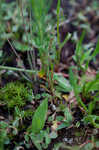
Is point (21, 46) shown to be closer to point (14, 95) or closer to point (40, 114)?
point (14, 95)

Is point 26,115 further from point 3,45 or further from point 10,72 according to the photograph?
point 3,45

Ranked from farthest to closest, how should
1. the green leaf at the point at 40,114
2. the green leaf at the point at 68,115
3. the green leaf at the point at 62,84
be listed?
the green leaf at the point at 62,84 → the green leaf at the point at 68,115 → the green leaf at the point at 40,114

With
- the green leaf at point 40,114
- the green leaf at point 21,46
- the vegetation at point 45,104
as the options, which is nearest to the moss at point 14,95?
the vegetation at point 45,104

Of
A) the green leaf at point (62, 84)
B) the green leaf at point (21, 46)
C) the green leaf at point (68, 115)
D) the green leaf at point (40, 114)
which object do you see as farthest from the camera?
the green leaf at point (21, 46)

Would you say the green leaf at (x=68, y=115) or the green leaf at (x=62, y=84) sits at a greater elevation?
the green leaf at (x=62, y=84)

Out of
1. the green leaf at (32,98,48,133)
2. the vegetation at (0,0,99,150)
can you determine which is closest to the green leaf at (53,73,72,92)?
the vegetation at (0,0,99,150)

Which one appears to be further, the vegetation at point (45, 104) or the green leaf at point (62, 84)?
the green leaf at point (62, 84)

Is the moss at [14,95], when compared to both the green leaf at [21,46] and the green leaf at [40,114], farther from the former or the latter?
the green leaf at [21,46]

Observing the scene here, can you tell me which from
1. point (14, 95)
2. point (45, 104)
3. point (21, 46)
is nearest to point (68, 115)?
point (45, 104)
